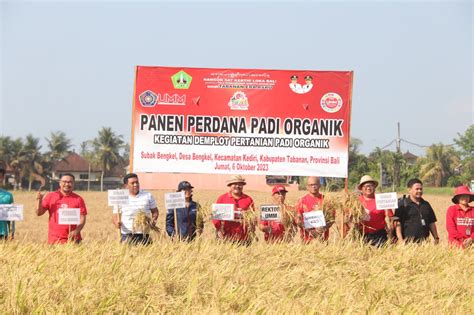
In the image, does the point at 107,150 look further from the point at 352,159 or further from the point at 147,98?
the point at 147,98

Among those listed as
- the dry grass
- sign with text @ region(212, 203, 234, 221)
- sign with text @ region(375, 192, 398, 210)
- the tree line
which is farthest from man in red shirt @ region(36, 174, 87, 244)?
the tree line

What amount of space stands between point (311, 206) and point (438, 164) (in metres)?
71.1

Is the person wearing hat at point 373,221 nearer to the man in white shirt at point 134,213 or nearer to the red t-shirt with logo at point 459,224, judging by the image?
the red t-shirt with logo at point 459,224

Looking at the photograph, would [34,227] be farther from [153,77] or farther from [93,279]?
[93,279]

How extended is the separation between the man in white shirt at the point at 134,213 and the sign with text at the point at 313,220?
2.09 meters

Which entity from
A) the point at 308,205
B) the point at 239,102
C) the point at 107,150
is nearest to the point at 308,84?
the point at 239,102

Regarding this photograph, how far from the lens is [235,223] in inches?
385

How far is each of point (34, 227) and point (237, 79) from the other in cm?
1657

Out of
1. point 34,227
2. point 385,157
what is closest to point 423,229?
point 34,227

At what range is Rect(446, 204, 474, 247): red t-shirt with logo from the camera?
9.56 metres

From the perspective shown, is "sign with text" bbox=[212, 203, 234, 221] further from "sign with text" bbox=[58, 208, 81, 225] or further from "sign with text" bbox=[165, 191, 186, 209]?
"sign with text" bbox=[58, 208, 81, 225]

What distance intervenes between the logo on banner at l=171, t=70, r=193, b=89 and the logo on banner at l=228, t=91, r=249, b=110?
0.77 m

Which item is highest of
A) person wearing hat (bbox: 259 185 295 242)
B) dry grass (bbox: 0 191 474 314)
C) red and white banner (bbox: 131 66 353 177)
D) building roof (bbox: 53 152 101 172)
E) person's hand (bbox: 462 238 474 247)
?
building roof (bbox: 53 152 101 172)

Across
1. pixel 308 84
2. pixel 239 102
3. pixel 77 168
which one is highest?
pixel 77 168
